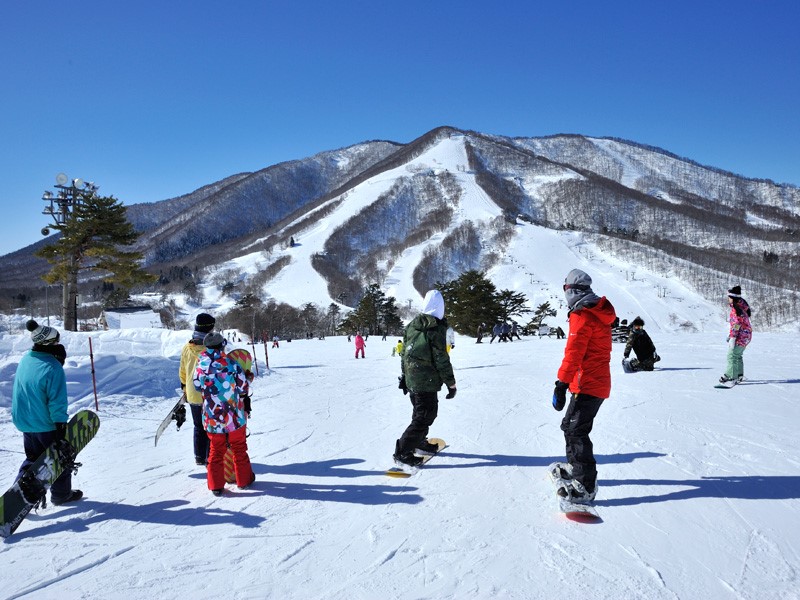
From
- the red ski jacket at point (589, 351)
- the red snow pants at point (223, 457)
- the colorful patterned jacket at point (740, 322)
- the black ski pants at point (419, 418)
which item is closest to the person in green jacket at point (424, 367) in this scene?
the black ski pants at point (419, 418)

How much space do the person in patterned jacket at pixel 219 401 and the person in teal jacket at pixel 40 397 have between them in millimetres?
1144

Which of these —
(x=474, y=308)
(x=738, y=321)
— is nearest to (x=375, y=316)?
(x=474, y=308)

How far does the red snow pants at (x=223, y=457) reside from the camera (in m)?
4.50

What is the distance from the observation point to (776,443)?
543 centimetres

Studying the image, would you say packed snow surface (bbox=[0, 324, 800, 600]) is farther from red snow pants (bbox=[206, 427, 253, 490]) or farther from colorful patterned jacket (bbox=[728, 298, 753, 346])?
colorful patterned jacket (bbox=[728, 298, 753, 346])

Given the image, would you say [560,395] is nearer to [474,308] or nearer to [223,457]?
[223,457]

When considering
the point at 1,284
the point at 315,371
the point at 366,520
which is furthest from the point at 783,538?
the point at 1,284

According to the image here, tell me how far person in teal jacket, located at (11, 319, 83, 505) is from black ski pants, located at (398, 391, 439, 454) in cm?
312

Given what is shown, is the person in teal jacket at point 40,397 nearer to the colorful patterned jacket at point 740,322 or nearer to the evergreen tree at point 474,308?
the colorful patterned jacket at point 740,322

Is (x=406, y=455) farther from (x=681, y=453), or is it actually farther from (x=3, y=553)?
(x=3, y=553)

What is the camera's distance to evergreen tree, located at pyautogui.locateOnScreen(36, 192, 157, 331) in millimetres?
20766

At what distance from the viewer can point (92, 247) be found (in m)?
21.3

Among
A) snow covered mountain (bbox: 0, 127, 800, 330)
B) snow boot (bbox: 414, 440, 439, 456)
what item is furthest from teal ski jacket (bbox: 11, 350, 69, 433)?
snow covered mountain (bbox: 0, 127, 800, 330)

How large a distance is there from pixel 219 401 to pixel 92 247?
20.9 meters
